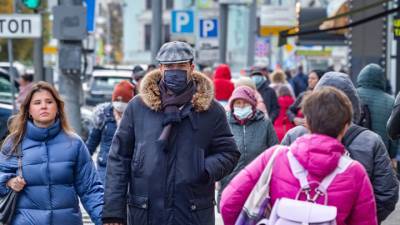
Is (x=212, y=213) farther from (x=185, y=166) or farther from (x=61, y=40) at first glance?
(x=61, y=40)

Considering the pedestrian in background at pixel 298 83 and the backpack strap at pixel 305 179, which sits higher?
the backpack strap at pixel 305 179

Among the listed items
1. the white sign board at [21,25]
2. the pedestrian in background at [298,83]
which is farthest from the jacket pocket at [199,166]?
the pedestrian in background at [298,83]

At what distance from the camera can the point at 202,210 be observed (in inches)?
260

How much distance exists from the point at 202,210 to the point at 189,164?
293 millimetres

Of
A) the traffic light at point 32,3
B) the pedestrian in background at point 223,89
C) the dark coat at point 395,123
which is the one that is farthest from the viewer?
the traffic light at point 32,3

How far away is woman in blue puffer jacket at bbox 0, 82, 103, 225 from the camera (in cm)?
688

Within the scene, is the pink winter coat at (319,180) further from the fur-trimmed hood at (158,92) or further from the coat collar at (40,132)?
the coat collar at (40,132)

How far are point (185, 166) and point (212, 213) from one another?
42cm

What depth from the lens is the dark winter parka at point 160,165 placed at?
647 cm

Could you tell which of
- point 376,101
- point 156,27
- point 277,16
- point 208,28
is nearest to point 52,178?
point 376,101

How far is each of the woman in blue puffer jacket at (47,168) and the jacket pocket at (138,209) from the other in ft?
1.08

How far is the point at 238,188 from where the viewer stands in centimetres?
514

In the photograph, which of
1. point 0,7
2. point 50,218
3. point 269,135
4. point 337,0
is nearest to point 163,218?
point 50,218

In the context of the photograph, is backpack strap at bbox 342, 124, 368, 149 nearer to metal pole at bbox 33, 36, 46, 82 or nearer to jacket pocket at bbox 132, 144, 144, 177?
jacket pocket at bbox 132, 144, 144, 177
